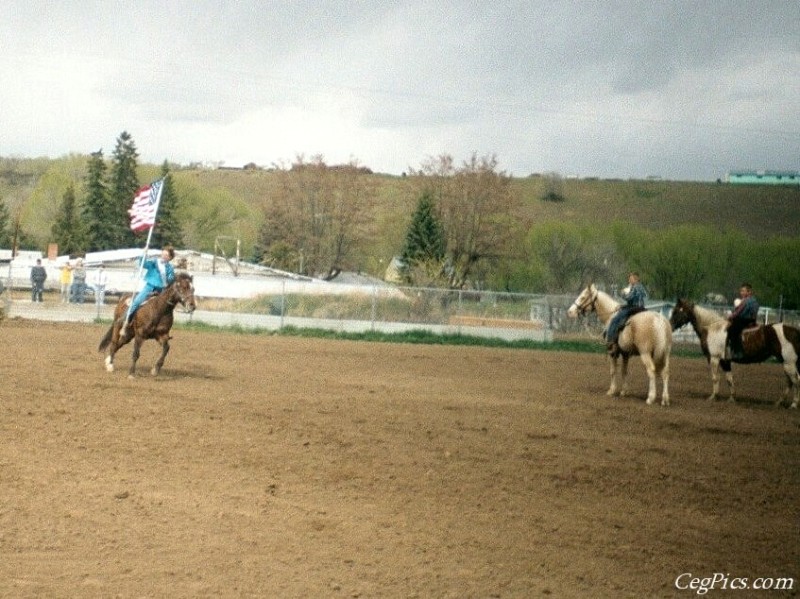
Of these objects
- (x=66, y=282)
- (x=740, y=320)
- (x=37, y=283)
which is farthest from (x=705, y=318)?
(x=66, y=282)

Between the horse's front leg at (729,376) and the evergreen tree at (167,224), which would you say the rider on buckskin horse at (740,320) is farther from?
the evergreen tree at (167,224)

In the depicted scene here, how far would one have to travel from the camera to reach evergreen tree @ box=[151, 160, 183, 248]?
262ft

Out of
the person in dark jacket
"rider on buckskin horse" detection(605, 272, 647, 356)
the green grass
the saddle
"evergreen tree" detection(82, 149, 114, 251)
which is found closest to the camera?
"rider on buckskin horse" detection(605, 272, 647, 356)

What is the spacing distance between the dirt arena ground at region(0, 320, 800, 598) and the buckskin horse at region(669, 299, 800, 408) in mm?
1479

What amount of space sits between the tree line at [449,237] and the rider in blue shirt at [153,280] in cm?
3862

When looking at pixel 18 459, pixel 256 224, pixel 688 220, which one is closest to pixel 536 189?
pixel 688 220

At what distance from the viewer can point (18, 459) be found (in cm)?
1120

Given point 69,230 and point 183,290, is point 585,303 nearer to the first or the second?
point 183,290

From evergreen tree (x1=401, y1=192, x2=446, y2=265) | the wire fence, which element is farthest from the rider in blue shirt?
evergreen tree (x1=401, y1=192, x2=446, y2=265)

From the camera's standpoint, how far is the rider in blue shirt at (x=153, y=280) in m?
19.6

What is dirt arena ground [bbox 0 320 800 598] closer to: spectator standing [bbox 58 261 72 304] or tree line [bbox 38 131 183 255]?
spectator standing [bbox 58 261 72 304]

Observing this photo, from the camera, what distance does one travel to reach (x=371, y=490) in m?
10.8

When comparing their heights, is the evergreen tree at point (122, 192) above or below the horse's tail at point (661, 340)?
above

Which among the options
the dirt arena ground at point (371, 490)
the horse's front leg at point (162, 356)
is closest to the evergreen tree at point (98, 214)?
the dirt arena ground at point (371, 490)
